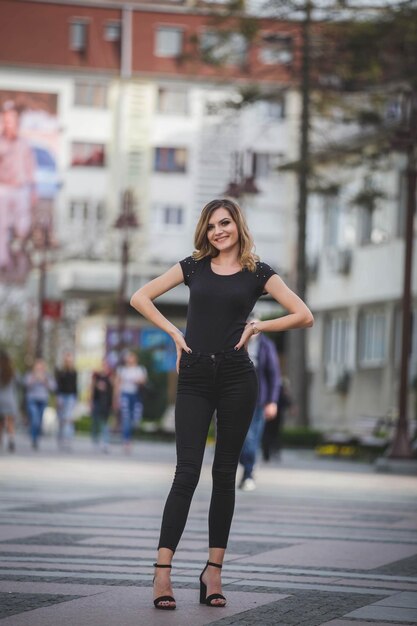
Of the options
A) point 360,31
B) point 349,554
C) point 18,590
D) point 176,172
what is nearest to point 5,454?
point 360,31

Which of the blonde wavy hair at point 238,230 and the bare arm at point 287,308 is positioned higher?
the blonde wavy hair at point 238,230

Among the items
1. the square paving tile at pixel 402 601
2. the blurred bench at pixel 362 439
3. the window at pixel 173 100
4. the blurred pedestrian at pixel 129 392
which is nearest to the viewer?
the square paving tile at pixel 402 601

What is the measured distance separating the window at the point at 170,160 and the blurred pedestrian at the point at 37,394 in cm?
4376

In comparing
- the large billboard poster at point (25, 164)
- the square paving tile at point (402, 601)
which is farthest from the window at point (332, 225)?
the square paving tile at point (402, 601)

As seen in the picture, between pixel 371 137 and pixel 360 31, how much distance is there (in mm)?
8026

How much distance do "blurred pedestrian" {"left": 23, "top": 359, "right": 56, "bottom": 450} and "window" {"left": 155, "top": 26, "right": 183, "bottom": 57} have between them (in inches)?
1752

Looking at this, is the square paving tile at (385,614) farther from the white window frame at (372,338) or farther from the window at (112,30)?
the window at (112,30)

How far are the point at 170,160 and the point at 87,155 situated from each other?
3731mm

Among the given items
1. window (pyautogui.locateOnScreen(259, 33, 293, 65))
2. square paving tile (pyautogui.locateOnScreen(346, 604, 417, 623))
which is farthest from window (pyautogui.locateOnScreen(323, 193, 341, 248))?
square paving tile (pyautogui.locateOnScreen(346, 604, 417, 623))

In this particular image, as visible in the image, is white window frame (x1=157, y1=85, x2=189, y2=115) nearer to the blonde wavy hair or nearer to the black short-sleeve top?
the blonde wavy hair

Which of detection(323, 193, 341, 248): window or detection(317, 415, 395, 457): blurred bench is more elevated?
detection(323, 193, 341, 248): window

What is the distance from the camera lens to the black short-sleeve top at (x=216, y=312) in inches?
334

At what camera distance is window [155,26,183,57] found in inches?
3039

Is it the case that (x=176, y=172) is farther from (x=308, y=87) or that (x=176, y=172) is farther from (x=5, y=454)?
(x=5, y=454)
